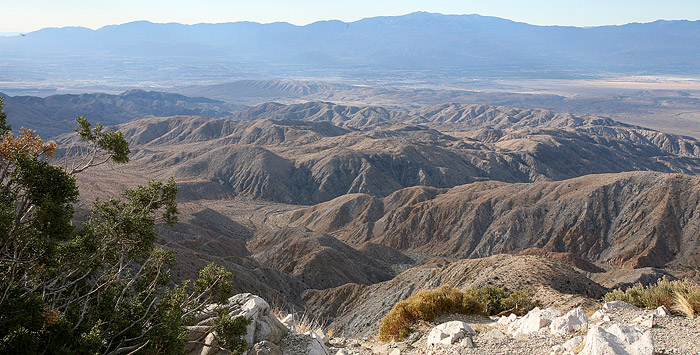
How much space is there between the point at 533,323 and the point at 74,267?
11084 millimetres

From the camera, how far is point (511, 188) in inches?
3068

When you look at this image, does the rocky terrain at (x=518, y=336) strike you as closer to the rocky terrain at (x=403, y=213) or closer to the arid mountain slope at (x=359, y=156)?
the rocky terrain at (x=403, y=213)

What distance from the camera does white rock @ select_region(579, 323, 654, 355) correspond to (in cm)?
844

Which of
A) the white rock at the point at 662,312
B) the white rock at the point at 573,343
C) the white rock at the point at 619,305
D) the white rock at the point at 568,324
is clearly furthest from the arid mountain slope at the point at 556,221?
the white rock at the point at 573,343

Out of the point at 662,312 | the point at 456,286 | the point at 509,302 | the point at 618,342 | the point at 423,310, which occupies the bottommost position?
the point at 456,286

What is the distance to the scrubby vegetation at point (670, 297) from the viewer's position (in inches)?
428

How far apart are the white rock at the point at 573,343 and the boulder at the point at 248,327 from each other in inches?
279

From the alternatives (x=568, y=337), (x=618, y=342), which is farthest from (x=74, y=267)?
(x=618, y=342)

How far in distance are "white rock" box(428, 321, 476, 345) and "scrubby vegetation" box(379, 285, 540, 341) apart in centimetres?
194

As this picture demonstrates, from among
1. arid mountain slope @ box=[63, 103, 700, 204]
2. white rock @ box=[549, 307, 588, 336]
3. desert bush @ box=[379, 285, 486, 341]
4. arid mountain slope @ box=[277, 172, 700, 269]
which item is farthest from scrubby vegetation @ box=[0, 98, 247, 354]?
arid mountain slope @ box=[63, 103, 700, 204]

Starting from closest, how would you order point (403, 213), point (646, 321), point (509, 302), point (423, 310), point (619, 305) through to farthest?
1. point (646, 321)
2. point (619, 305)
3. point (423, 310)
4. point (509, 302)
5. point (403, 213)

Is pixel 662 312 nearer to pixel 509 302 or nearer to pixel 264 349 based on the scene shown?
pixel 509 302

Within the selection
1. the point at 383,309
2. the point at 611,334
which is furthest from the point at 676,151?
the point at 611,334

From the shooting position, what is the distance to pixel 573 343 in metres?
10.1
